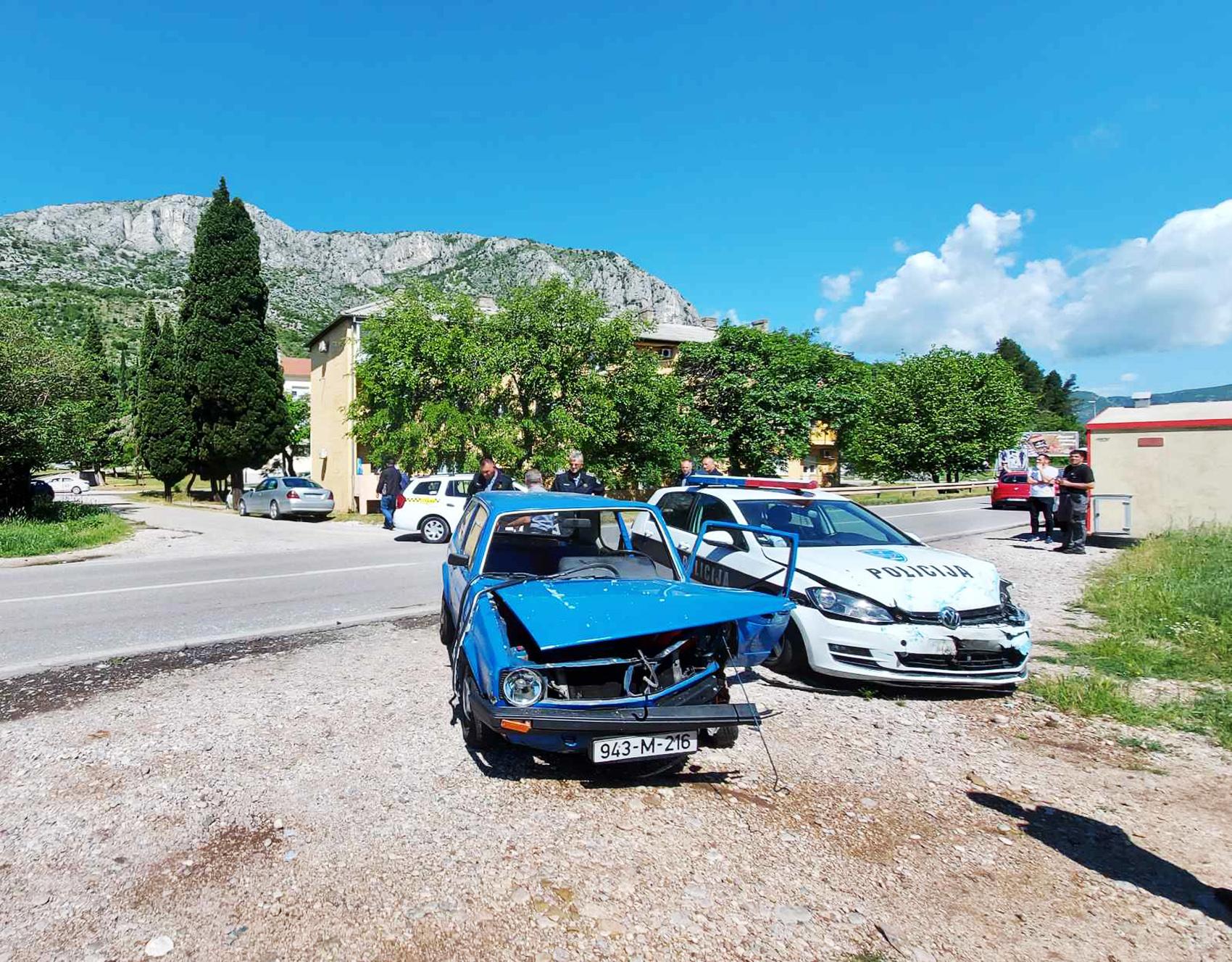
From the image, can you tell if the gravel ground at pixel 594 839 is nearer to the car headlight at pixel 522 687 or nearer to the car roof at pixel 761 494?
the car headlight at pixel 522 687

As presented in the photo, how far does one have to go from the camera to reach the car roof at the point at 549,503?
16.7ft

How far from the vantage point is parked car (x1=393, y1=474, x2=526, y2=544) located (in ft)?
53.8

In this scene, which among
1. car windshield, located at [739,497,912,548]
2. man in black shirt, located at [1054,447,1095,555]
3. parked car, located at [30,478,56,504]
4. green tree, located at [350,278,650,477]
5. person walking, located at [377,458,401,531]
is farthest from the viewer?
green tree, located at [350,278,650,477]

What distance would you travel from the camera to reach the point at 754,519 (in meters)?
6.81

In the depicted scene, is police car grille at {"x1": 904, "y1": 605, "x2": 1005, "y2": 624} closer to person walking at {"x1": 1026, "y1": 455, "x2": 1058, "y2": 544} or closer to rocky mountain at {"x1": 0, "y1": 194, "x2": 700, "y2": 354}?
person walking at {"x1": 1026, "y1": 455, "x2": 1058, "y2": 544}

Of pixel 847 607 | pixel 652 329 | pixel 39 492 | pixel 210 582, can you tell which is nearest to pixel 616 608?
pixel 847 607

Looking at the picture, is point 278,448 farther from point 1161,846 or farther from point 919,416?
point 919,416

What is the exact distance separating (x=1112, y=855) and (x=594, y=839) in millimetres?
2362

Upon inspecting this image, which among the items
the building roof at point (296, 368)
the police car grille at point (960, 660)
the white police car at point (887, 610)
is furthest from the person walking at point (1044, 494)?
the building roof at point (296, 368)

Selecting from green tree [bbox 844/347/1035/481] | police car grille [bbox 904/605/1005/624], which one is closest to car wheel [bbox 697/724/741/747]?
police car grille [bbox 904/605/1005/624]

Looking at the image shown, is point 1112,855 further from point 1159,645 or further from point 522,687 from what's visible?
point 1159,645

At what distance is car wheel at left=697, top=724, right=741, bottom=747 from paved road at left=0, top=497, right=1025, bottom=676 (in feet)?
16.7

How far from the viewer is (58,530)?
15695 millimetres

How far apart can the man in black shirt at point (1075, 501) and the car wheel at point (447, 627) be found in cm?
1156
